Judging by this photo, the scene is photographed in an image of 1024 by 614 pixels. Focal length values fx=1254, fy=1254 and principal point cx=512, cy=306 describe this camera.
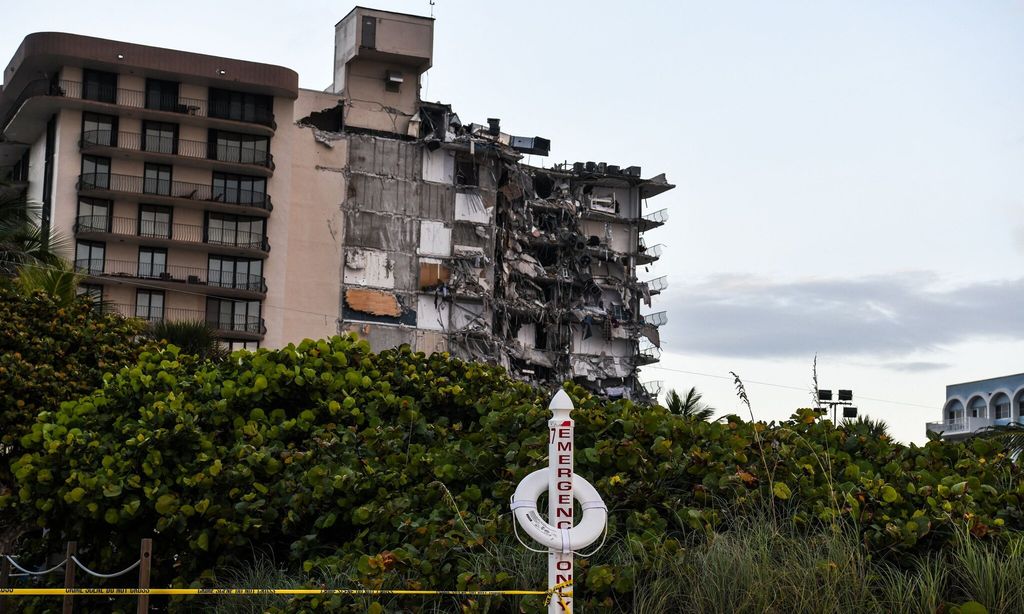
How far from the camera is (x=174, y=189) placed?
64.1 meters

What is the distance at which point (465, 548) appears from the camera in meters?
10.1

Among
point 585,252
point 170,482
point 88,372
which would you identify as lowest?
point 170,482

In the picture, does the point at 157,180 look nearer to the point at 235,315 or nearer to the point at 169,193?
the point at 169,193

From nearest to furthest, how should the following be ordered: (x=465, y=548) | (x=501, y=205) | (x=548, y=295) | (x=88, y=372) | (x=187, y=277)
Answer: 1. (x=465, y=548)
2. (x=88, y=372)
3. (x=187, y=277)
4. (x=501, y=205)
5. (x=548, y=295)

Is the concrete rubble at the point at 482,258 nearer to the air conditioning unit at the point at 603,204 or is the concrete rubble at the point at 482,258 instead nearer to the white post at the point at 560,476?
the air conditioning unit at the point at 603,204

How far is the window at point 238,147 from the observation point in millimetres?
65312

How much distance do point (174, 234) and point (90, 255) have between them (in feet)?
13.8

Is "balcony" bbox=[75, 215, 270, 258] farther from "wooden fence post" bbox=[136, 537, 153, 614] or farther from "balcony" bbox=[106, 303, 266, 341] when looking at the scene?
"wooden fence post" bbox=[136, 537, 153, 614]

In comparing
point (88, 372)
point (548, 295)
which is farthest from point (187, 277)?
point (88, 372)

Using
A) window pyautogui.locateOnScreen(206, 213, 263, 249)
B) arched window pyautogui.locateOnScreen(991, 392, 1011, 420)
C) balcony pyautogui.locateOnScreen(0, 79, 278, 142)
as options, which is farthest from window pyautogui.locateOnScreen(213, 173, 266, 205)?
arched window pyautogui.locateOnScreen(991, 392, 1011, 420)

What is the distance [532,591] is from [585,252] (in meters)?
77.8

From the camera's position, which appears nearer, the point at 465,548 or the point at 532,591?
the point at 532,591

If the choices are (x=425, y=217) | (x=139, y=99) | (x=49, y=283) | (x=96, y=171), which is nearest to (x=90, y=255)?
(x=96, y=171)

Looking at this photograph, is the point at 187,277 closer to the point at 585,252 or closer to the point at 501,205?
the point at 501,205
